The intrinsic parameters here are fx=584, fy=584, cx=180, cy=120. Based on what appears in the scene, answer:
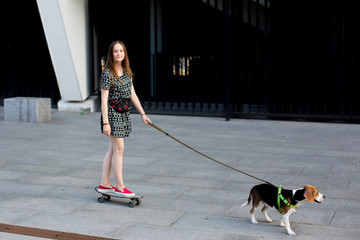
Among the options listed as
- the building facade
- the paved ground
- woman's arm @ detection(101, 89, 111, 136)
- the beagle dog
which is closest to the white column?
the building facade

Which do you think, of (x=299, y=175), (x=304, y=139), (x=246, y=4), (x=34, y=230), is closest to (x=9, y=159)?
(x=34, y=230)

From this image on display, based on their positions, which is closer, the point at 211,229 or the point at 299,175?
the point at 211,229

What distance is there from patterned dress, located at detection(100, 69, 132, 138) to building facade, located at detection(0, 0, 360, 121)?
705cm

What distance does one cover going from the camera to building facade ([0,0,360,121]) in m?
12.4

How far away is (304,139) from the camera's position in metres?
10.5

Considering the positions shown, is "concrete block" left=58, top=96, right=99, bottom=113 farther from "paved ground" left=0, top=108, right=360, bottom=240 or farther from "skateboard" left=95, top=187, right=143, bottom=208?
"skateboard" left=95, top=187, right=143, bottom=208

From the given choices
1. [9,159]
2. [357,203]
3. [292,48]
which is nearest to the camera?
[357,203]

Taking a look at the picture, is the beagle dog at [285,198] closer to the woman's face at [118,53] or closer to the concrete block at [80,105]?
the woman's face at [118,53]

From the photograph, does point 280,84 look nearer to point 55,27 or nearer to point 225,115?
point 225,115

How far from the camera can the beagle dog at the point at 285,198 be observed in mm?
5012

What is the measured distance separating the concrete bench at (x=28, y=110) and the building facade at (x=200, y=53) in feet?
4.78

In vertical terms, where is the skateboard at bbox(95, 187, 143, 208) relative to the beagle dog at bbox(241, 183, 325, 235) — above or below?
below

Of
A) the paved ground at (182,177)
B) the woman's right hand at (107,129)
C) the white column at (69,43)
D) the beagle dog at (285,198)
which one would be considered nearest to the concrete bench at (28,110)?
the paved ground at (182,177)

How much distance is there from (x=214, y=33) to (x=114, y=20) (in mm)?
2577
